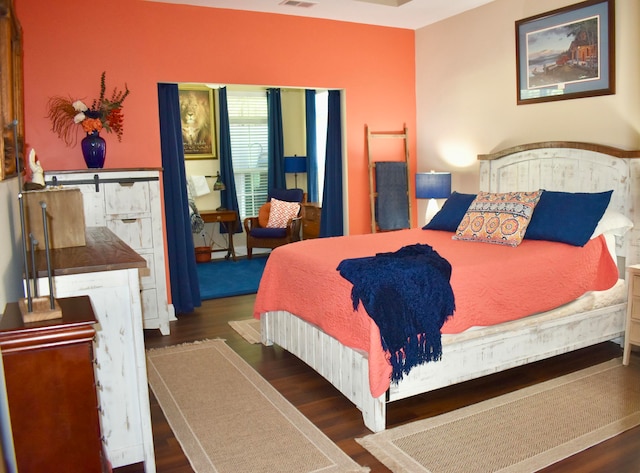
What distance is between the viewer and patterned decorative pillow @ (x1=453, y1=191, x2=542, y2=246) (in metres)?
3.79

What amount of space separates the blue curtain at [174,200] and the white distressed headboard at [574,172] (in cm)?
270

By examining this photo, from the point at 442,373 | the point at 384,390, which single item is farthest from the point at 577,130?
the point at 384,390

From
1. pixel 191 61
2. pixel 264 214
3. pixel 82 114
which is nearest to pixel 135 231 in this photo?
pixel 82 114

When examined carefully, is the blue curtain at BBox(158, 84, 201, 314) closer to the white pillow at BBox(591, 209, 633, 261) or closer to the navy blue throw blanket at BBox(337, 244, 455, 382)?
the navy blue throw blanket at BBox(337, 244, 455, 382)

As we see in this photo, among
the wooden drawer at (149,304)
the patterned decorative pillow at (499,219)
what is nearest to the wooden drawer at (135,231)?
the wooden drawer at (149,304)

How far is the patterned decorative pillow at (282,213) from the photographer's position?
7.39 m

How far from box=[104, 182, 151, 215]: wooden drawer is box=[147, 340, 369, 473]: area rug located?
118 cm

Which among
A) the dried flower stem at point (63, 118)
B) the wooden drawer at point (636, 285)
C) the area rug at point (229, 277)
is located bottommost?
the area rug at point (229, 277)

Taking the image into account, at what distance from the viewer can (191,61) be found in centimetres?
488

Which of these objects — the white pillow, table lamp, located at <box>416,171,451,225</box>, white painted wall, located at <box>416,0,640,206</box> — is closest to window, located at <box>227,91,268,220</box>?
white painted wall, located at <box>416,0,640,206</box>

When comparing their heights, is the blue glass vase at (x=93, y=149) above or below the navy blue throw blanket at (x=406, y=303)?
above

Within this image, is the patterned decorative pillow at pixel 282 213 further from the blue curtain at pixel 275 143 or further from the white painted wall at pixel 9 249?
the white painted wall at pixel 9 249

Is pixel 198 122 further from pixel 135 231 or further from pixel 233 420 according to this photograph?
pixel 233 420

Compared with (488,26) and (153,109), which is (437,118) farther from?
(153,109)
